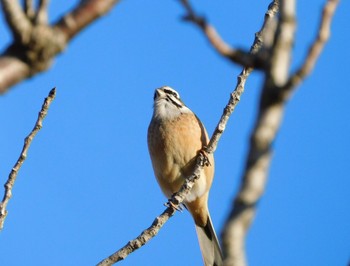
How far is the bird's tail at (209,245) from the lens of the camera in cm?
764

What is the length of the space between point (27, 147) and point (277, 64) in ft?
9.15

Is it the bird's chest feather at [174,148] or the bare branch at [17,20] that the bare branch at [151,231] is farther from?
the bare branch at [17,20]

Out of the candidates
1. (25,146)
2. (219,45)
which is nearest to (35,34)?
(219,45)

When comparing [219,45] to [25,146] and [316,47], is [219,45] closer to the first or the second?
[316,47]

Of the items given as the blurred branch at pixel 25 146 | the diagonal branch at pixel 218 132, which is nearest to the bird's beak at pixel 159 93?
the diagonal branch at pixel 218 132

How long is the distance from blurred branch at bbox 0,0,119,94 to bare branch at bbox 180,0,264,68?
1.23 ft

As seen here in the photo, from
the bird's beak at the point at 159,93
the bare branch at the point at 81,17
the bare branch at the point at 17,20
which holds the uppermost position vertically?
the bird's beak at the point at 159,93

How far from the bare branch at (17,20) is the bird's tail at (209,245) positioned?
18.8 feet

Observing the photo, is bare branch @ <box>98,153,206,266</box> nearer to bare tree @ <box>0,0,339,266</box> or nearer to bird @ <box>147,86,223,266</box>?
bird @ <box>147,86,223,266</box>

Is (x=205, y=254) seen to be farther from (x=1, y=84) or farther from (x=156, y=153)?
(x=1, y=84)

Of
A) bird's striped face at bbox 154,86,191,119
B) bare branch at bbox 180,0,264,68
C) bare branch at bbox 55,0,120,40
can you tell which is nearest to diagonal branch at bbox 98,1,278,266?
bird's striped face at bbox 154,86,191,119

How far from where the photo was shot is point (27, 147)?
427 centimetres

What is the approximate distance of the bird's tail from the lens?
7.64m

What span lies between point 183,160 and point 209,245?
44.1 inches
